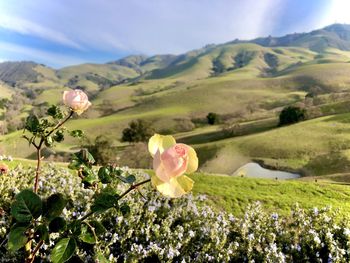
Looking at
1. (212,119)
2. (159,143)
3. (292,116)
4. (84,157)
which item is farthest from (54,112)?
(212,119)

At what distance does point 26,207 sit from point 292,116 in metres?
81.8

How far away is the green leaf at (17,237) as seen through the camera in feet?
7.75

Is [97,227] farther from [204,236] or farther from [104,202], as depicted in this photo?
[204,236]

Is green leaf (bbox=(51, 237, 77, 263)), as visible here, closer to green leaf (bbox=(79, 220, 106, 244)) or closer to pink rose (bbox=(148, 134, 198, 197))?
green leaf (bbox=(79, 220, 106, 244))

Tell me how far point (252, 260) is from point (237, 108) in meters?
134

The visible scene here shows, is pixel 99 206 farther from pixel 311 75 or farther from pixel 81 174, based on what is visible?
pixel 311 75

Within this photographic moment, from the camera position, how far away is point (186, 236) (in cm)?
705

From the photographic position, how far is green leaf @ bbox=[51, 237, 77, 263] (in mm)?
2271

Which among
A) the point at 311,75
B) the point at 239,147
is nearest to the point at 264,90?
the point at 311,75

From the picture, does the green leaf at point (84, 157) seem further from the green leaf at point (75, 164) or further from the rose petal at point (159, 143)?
the rose petal at point (159, 143)

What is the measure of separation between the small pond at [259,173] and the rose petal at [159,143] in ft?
173

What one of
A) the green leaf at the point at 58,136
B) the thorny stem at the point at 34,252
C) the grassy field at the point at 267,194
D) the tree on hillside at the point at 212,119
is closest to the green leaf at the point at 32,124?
the green leaf at the point at 58,136

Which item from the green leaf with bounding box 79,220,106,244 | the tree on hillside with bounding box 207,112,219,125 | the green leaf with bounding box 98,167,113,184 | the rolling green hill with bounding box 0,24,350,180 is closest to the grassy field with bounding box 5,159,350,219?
the rolling green hill with bounding box 0,24,350,180

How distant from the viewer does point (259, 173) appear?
57188 millimetres
